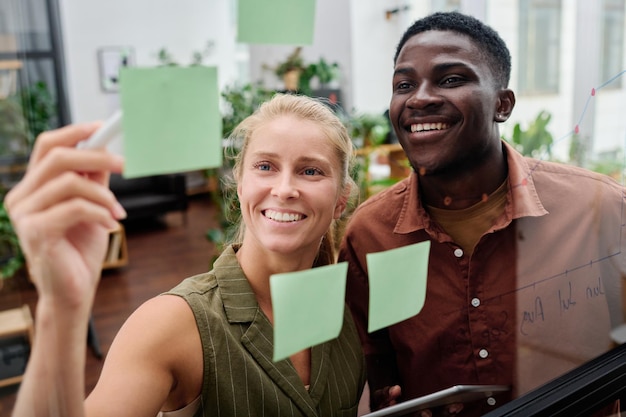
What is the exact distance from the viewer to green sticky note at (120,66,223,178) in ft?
1.41

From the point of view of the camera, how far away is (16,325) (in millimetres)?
446

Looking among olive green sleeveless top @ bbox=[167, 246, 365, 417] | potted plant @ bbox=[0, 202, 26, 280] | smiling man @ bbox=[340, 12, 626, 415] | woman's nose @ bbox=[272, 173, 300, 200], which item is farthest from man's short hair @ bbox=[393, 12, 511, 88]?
potted plant @ bbox=[0, 202, 26, 280]

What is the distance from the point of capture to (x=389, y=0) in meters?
0.75

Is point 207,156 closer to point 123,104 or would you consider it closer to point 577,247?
point 123,104

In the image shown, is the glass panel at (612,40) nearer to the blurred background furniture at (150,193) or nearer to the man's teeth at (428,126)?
the man's teeth at (428,126)

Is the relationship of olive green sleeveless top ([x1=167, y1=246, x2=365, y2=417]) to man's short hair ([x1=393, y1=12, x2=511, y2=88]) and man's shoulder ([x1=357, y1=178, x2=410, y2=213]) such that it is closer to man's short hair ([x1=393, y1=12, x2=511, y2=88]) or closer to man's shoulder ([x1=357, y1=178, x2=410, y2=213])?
man's shoulder ([x1=357, y1=178, x2=410, y2=213])

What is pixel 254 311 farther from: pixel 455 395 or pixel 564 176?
pixel 564 176

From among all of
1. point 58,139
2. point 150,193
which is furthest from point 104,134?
point 150,193

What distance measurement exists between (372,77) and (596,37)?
43 cm

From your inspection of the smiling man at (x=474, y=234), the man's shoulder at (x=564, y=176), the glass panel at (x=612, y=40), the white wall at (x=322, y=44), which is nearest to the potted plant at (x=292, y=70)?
the white wall at (x=322, y=44)

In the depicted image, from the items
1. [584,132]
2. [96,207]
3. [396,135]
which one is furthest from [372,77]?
[96,207]

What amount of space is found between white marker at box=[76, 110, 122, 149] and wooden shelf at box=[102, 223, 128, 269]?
10cm

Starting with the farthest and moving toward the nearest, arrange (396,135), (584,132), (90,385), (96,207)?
(584,132) → (396,135) → (90,385) → (96,207)

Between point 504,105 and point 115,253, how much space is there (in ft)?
1.65
